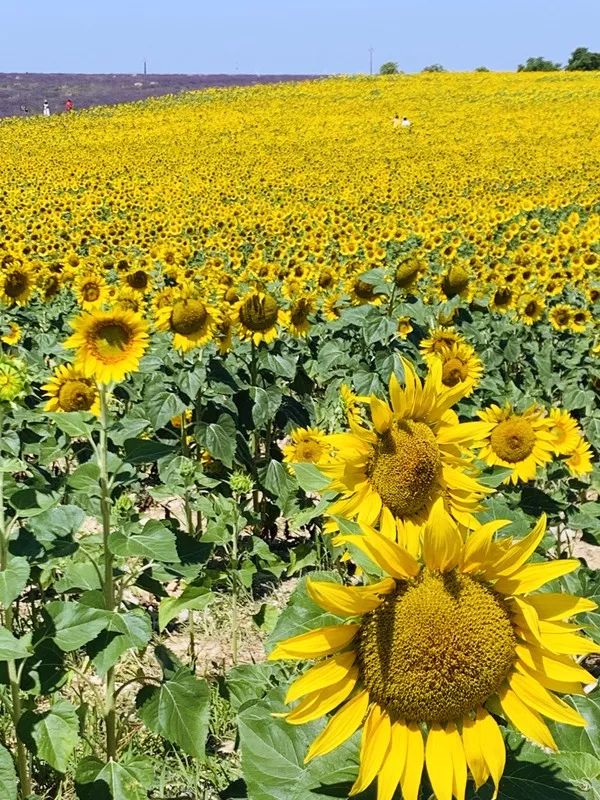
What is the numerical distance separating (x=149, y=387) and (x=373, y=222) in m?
9.02

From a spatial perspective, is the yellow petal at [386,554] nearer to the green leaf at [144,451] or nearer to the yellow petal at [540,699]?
the yellow petal at [540,699]

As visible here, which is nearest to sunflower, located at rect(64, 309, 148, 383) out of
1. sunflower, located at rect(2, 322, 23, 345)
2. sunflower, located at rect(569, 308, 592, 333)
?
sunflower, located at rect(2, 322, 23, 345)

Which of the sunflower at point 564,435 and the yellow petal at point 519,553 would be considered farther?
the sunflower at point 564,435

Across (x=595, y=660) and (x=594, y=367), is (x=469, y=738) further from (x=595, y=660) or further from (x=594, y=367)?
(x=594, y=367)

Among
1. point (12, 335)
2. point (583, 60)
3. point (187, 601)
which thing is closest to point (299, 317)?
point (12, 335)

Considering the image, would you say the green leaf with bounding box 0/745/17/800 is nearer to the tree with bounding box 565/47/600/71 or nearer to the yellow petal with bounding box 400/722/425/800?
the yellow petal with bounding box 400/722/425/800

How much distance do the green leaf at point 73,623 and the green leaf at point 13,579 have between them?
0.16 m

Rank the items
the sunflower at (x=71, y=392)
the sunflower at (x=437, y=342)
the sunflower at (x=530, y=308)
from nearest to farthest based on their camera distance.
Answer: the sunflower at (x=71, y=392), the sunflower at (x=437, y=342), the sunflower at (x=530, y=308)

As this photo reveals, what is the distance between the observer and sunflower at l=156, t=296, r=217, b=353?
313 centimetres

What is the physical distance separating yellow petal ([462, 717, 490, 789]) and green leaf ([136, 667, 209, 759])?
3.00 ft

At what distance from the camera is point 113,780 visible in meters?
1.73

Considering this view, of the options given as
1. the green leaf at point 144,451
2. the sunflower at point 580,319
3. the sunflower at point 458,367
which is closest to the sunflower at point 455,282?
the sunflower at point 458,367

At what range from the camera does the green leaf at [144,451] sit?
188 centimetres

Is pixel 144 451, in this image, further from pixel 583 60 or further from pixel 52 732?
pixel 583 60
